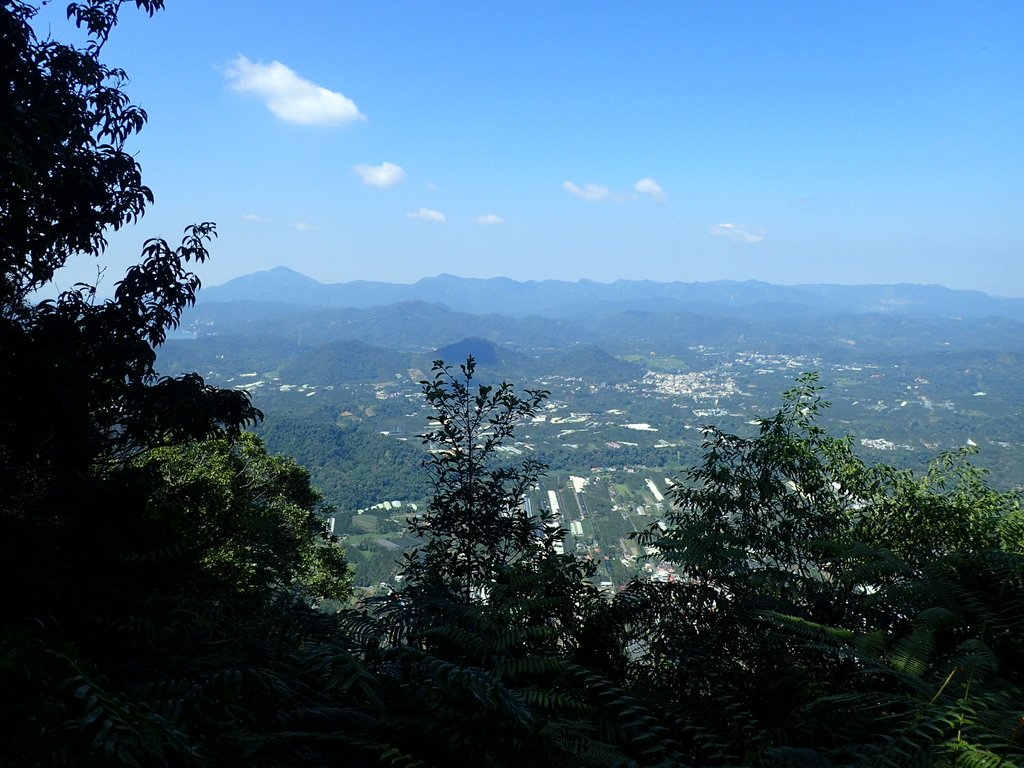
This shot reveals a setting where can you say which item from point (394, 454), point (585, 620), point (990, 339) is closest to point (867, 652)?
point (585, 620)

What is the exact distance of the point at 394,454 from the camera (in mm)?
67625

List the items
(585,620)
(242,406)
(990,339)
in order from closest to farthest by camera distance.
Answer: (585,620) → (242,406) → (990,339)

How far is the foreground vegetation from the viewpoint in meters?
2.20

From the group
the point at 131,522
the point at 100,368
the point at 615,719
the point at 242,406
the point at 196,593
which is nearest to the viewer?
the point at 615,719

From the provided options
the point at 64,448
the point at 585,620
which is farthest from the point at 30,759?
the point at 64,448

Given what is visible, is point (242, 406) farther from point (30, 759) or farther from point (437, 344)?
point (437, 344)

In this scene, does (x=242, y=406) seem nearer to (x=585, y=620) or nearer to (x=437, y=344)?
(x=585, y=620)

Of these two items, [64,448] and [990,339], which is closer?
[64,448]

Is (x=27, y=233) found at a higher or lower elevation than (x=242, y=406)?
higher

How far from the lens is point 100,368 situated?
4.96m

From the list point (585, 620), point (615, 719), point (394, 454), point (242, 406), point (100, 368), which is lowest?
point (394, 454)

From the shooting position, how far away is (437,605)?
13.0 ft

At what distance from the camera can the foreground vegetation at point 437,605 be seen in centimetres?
220

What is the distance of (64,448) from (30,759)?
13.8ft
